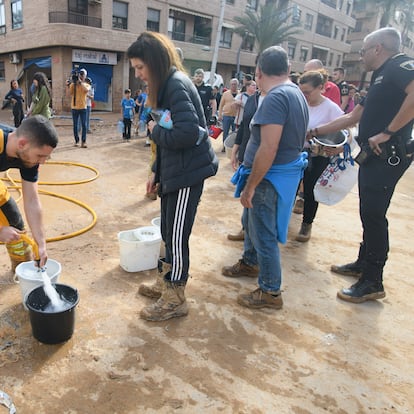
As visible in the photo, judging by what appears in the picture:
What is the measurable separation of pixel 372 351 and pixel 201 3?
24603mm

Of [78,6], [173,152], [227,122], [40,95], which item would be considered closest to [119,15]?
[78,6]

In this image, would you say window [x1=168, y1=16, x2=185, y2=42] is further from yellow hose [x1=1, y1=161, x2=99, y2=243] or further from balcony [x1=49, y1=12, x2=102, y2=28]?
yellow hose [x1=1, y1=161, x2=99, y2=243]

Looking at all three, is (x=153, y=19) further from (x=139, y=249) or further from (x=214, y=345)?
(x=214, y=345)

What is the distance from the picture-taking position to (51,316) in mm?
2014

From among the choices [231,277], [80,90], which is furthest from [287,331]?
[80,90]

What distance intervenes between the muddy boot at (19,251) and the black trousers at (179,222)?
3.87 feet

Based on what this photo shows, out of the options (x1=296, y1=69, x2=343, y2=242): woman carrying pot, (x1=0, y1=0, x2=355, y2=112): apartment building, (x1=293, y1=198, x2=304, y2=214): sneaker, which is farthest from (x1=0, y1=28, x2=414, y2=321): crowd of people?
(x1=0, y1=0, x2=355, y2=112): apartment building

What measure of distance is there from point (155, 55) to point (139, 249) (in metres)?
1.57

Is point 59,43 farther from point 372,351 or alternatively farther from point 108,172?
point 372,351

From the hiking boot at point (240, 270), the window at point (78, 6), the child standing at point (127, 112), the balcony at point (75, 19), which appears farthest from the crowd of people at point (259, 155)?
the window at point (78, 6)

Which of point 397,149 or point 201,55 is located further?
point 201,55

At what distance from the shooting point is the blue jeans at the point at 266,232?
8.01 feet

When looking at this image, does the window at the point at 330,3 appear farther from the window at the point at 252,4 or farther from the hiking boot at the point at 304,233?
the hiking boot at the point at 304,233

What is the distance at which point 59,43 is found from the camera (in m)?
17.0
